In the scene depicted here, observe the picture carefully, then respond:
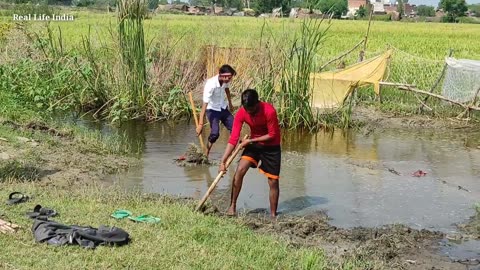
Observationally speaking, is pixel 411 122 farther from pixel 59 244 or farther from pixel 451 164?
pixel 59 244

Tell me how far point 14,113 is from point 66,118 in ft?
4.76

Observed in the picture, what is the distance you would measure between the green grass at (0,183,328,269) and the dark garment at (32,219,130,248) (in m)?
0.07

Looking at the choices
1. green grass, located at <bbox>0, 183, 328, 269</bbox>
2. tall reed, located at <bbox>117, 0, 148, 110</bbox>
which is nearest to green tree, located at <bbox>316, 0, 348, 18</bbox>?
tall reed, located at <bbox>117, 0, 148, 110</bbox>

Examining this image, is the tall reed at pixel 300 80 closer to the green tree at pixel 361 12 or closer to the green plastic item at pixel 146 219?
the green plastic item at pixel 146 219

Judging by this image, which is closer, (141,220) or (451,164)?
(141,220)

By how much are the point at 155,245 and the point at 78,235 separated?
605 mm

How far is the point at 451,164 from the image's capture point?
9547 millimetres

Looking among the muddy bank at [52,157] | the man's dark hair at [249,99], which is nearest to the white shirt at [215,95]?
the muddy bank at [52,157]

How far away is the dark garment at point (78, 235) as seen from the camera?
4.75 meters

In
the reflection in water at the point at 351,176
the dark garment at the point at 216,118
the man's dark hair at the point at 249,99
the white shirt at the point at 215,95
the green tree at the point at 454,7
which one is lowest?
the reflection in water at the point at 351,176

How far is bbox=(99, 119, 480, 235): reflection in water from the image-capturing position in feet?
23.0

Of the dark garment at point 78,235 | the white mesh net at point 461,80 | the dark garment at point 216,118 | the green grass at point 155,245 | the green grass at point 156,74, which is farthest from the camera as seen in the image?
the white mesh net at point 461,80

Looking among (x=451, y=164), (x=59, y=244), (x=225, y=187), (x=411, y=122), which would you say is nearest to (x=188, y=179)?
(x=225, y=187)

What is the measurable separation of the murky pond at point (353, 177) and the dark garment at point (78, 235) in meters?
2.02
